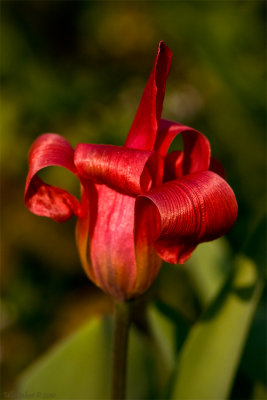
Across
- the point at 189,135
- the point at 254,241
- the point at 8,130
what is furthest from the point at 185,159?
the point at 8,130

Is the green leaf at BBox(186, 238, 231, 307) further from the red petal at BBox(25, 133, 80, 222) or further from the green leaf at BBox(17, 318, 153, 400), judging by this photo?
the red petal at BBox(25, 133, 80, 222)

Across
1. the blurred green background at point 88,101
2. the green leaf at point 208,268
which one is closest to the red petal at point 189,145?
the green leaf at point 208,268

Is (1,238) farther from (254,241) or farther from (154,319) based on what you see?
(254,241)

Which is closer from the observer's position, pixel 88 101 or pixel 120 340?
pixel 120 340

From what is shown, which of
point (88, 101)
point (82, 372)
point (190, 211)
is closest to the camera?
point (190, 211)

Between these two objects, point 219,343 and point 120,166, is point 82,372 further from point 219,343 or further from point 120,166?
point 120,166

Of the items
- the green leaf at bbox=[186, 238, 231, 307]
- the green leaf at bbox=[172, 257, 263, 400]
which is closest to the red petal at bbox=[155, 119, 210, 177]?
the green leaf at bbox=[172, 257, 263, 400]

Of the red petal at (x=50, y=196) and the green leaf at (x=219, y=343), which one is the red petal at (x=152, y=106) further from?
the green leaf at (x=219, y=343)

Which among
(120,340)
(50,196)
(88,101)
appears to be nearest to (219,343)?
(120,340)
